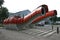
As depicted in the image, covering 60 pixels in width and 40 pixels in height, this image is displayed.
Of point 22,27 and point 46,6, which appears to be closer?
point 46,6

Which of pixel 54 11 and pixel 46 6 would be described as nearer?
pixel 46 6

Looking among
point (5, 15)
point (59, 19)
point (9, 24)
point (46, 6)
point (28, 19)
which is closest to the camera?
point (46, 6)

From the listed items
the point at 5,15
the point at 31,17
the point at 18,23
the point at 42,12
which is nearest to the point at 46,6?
the point at 42,12

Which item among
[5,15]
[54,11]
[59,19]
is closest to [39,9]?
[54,11]

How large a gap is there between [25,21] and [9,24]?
577 centimetres

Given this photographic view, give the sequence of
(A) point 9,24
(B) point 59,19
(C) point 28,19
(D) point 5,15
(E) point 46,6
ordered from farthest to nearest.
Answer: (B) point 59,19
(D) point 5,15
(A) point 9,24
(C) point 28,19
(E) point 46,6

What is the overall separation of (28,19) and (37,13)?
101 inches

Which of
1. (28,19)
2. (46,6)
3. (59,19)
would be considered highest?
(46,6)

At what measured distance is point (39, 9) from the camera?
35719 millimetres

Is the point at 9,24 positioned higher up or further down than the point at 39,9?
further down

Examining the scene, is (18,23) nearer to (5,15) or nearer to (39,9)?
(39,9)

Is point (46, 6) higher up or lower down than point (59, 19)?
higher up

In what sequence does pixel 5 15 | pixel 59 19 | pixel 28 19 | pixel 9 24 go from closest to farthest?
pixel 28 19
pixel 9 24
pixel 5 15
pixel 59 19

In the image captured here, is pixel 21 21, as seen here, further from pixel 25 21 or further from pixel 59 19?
pixel 59 19
